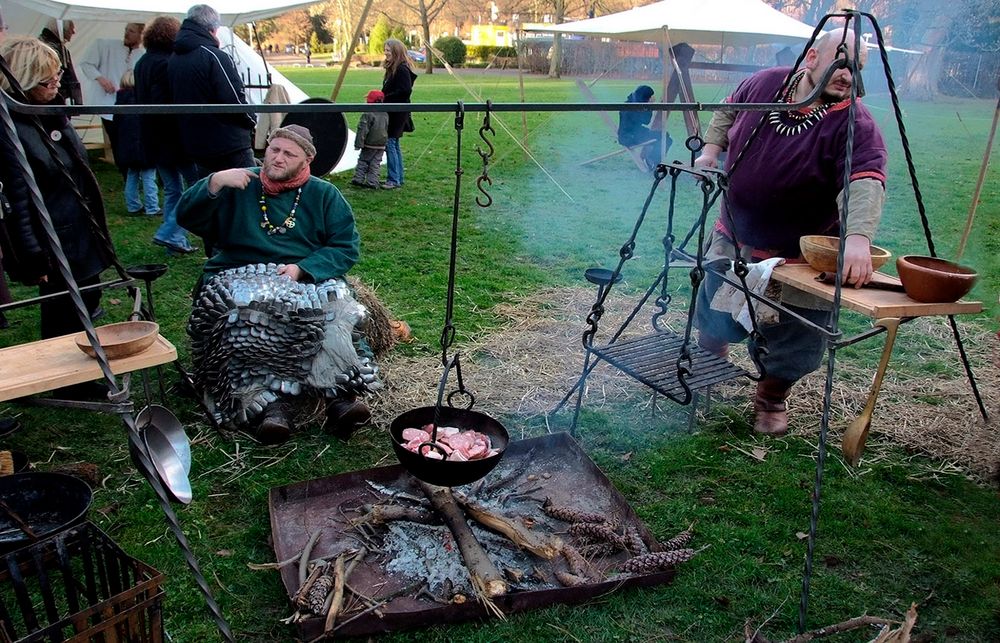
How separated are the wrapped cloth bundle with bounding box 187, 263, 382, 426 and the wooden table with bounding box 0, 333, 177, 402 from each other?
0.74m

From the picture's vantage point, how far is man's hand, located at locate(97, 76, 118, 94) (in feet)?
28.5

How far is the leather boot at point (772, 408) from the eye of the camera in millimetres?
3984

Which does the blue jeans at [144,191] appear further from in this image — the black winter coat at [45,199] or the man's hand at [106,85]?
the black winter coat at [45,199]

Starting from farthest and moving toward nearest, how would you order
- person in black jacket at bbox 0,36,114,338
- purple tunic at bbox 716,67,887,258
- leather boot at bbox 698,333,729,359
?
1. leather boot at bbox 698,333,729,359
2. person in black jacket at bbox 0,36,114,338
3. purple tunic at bbox 716,67,887,258

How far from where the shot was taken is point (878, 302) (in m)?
2.91

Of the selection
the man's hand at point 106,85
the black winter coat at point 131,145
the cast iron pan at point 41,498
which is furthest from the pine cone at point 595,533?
the man's hand at point 106,85

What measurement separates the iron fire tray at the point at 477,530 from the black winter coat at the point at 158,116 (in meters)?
4.44

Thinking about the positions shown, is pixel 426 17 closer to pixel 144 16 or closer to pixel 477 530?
pixel 144 16

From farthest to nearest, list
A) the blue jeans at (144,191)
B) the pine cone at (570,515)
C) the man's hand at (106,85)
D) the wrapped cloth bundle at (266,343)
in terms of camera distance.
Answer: the man's hand at (106,85)
the blue jeans at (144,191)
the wrapped cloth bundle at (266,343)
the pine cone at (570,515)

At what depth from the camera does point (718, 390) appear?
14.8ft

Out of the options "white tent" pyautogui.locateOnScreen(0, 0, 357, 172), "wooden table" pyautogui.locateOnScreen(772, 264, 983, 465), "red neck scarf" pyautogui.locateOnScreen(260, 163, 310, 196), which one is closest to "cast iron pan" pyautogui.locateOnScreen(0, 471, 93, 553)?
"red neck scarf" pyautogui.locateOnScreen(260, 163, 310, 196)

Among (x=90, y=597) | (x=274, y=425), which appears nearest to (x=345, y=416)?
(x=274, y=425)

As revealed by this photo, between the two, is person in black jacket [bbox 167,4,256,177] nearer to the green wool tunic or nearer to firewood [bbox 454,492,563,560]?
the green wool tunic

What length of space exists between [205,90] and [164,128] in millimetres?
708
